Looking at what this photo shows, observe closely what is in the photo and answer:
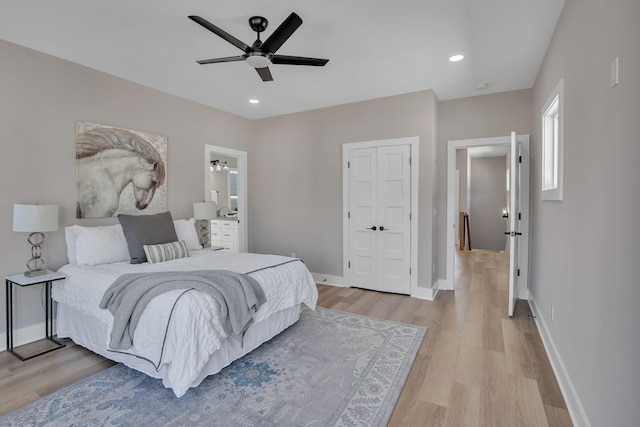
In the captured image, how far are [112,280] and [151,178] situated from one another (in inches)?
69.4

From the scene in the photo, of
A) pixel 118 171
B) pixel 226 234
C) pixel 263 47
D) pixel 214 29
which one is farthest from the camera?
pixel 226 234

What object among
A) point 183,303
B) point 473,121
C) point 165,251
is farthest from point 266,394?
point 473,121

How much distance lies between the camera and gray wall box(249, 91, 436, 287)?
4.16m

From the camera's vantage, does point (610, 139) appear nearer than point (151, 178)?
Yes

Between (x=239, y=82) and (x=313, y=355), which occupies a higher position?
(x=239, y=82)

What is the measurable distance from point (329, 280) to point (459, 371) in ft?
8.59

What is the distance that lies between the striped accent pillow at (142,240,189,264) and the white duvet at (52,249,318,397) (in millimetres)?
97

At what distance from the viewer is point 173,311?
6.72 feet

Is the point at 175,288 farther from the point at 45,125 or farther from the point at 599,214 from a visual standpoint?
Result: the point at 599,214

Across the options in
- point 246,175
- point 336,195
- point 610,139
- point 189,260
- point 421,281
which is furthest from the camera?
point 246,175

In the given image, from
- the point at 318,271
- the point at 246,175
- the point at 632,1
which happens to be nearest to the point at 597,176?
the point at 632,1

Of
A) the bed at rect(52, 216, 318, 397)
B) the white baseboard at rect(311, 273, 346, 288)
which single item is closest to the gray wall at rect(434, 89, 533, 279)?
the white baseboard at rect(311, 273, 346, 288)

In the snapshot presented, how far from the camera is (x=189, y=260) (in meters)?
3.30

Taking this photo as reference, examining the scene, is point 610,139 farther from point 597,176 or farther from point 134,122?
point 134,122
